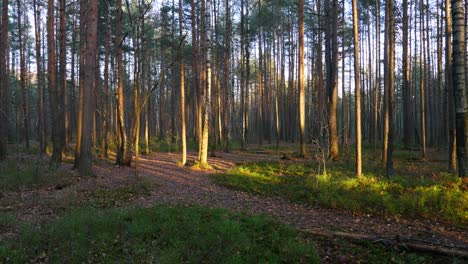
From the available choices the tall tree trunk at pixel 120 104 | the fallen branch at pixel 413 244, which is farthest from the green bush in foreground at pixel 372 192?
the tall tree trunk at pixel 120 104

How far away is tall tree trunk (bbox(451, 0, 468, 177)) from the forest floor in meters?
2.55

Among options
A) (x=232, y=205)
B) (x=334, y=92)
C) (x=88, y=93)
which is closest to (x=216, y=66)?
(x=334, y=92)

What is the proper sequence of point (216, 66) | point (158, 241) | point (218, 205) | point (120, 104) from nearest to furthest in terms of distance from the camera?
point (158, 241) < point (218, 205) < point (120, 104) < point (216, 66)

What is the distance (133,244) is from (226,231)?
173 centimetres

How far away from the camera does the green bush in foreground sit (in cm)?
790

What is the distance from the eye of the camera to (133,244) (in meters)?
5.52

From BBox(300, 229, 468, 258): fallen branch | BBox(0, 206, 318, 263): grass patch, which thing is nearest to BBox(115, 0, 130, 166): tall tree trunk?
BBox(0, 206, 318, 263): grass patch

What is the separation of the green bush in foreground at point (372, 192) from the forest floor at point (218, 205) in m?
0.35

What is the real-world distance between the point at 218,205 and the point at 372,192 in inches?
185

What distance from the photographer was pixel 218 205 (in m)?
8.66

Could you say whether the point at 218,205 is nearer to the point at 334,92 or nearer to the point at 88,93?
Answer: the point at 88,93

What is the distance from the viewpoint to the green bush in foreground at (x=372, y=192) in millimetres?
7902

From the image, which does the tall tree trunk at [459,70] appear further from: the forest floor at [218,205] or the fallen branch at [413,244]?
the fallen branch at [413,244]

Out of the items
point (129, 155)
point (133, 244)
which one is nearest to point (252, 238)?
point (133, 244)
